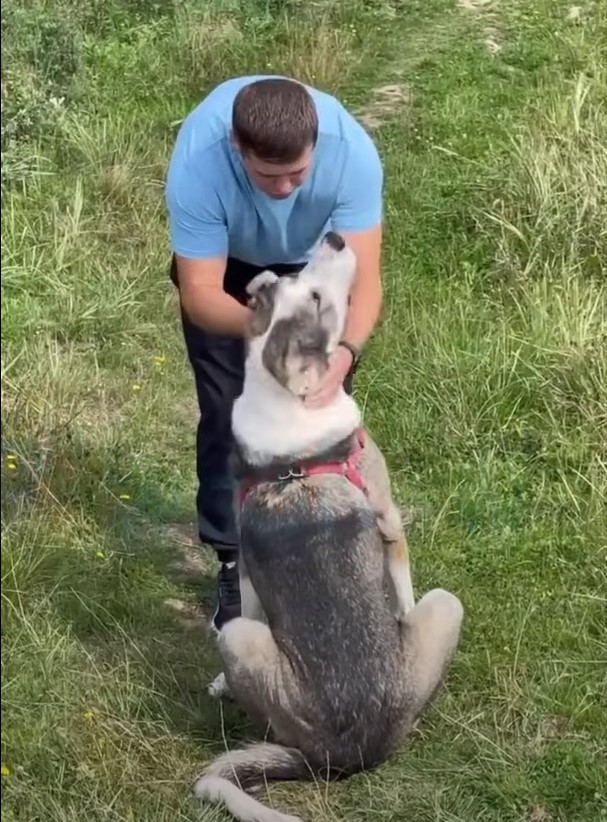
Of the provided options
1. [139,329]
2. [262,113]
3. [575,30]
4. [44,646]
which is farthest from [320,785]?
[575,30]

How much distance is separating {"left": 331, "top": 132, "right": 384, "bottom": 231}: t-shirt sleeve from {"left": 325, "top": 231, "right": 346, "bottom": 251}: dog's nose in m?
0.16

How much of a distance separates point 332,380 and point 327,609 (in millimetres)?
657

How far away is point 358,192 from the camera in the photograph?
3.67m

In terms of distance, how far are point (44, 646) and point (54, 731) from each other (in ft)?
0.98

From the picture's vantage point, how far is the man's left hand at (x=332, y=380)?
11.0 feet

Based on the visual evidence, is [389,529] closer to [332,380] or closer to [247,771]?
[332,380]

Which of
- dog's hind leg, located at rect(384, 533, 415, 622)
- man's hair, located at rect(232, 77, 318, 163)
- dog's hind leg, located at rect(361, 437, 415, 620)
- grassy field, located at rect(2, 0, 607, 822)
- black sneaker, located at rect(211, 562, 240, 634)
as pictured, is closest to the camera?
man's hair, located at rect(232, 77, 318, 163)

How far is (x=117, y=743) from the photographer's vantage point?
363 cm

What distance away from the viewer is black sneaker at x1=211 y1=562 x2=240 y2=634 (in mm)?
4336

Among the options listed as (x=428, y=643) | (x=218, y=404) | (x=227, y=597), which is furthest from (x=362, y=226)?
(x=227, y=597)

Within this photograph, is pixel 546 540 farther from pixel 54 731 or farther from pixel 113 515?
pixel 54 731

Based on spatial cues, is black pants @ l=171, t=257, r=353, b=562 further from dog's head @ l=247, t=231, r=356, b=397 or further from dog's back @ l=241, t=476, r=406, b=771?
dog's back @ l=241, t=476, r=406, b=771

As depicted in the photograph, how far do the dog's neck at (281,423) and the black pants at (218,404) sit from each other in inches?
15.8

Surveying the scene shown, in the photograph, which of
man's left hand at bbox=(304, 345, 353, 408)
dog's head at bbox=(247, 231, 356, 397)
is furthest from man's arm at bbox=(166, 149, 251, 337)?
man's left hand at bbox=(304, 345, 353, 408)
